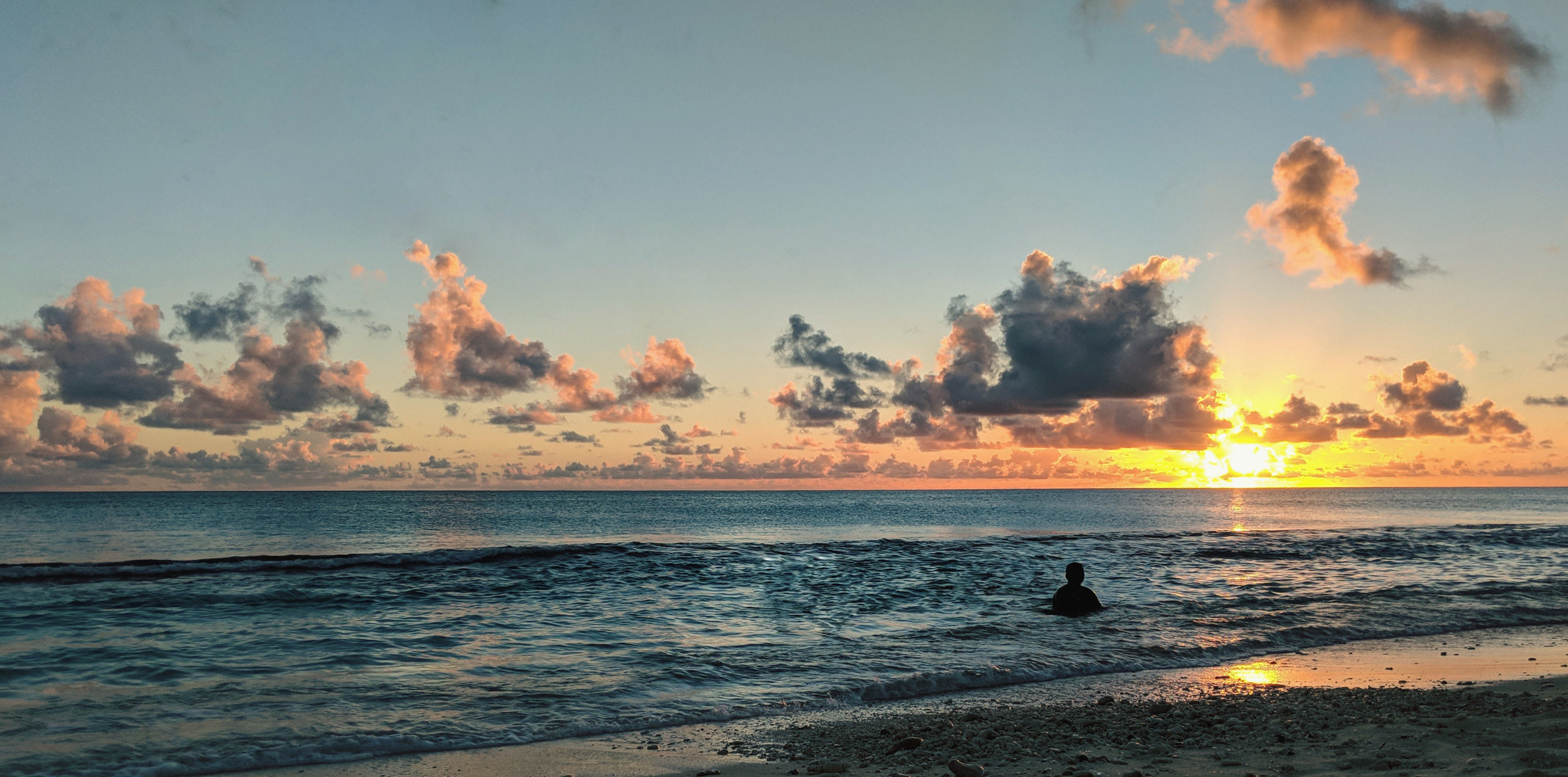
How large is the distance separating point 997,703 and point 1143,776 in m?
4.16

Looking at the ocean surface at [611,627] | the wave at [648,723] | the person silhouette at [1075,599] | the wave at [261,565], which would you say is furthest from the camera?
the wave at [261,565]

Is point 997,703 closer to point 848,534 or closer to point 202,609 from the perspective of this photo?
point 202,609

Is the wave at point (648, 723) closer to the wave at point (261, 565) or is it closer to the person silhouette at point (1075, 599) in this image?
the person silhouette at point (1075, 599)

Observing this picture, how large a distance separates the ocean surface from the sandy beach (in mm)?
883

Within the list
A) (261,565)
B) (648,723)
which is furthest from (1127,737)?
(261,565)

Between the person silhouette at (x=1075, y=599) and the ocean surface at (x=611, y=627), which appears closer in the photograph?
the ocean surface at (x=611, y=627)

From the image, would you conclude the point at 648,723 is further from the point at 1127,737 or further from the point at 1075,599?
the point at 1075,599

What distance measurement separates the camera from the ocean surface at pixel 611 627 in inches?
413

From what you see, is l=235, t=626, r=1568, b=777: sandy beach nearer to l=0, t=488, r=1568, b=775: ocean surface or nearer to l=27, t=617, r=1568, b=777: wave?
l=27, t=617, r=1568, b=777: wave

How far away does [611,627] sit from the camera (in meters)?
17.2

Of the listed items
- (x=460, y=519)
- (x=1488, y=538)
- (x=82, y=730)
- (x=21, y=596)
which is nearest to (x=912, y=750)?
(x=82, y=730)

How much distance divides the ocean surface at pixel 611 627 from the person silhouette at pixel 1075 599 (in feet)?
1.62

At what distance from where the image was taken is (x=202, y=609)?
18938mm

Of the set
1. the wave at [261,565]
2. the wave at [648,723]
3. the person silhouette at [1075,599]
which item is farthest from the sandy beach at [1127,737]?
the wave at [261,565]
